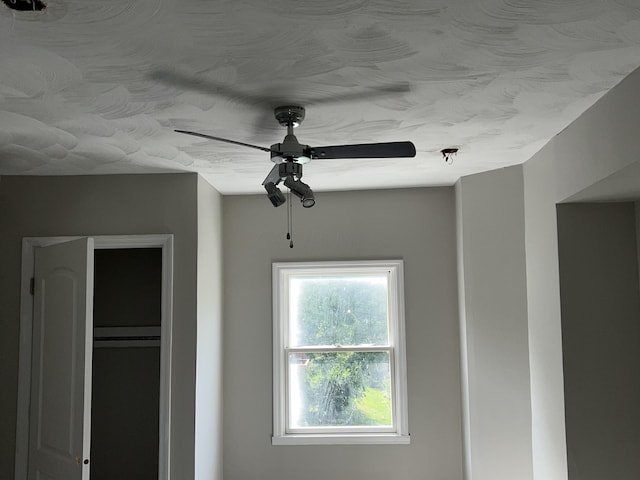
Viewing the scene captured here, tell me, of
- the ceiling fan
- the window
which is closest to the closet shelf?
the window

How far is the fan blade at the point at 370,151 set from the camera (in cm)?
272

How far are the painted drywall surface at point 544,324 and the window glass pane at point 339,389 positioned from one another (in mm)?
1202

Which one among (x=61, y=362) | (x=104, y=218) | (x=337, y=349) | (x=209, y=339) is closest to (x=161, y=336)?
(x=209, y=339)

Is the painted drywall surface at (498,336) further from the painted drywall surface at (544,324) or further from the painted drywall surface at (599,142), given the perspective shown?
the painted drywall surface at (599,142)

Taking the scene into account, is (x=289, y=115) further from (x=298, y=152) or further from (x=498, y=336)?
(x=498, y=336)

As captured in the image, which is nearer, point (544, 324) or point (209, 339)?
point (544, 324)

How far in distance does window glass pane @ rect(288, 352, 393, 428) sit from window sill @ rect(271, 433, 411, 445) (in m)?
0.11

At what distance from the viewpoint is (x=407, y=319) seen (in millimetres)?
4895

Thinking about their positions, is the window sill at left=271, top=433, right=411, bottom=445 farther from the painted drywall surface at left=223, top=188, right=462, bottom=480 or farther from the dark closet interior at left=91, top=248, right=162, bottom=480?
the dark closet interior at left=91, top=248, right=162, bottom=480

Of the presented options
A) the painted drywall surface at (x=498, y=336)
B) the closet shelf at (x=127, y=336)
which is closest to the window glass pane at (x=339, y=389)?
the painted drywall surface at (x=498, y=336)

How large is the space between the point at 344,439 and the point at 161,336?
5.46 feet

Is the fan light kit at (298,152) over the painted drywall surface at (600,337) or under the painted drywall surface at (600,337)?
over

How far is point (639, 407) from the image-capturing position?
10.9 feet

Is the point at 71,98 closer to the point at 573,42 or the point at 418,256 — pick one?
the point at 573,42
